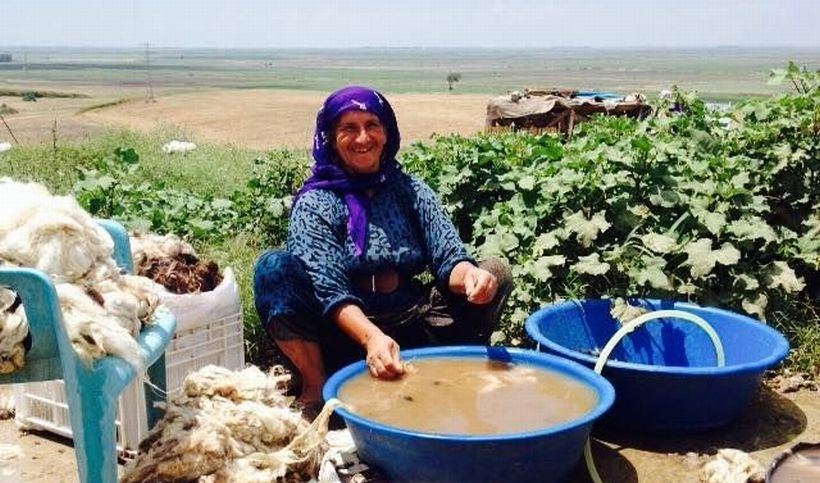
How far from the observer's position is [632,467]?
3293 mm

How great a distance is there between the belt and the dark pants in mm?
101

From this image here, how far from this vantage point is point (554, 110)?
1376 cm

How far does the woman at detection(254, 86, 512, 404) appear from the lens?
11.3 ft

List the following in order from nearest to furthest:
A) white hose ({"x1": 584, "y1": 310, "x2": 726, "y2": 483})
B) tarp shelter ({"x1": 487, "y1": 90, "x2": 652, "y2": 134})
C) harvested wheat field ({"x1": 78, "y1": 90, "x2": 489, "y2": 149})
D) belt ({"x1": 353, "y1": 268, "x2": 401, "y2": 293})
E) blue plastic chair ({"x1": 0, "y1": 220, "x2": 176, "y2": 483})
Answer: blue plastic chair ({"x1": 0, "y1": 220, "x2": 176, "y2": 483})
white hose ({"x1": 584, "y1": 310, "x2": 726, "y2": 483})
belt ({"x1": 353, "y1": 268, "x2": 401, "y2": 293})
tarp shelter ({"x1": 487, "y1": 90, "x2": 652, "y2": 134})
harvested wheat field ({"x1": 78, "y1": 90, "x2": 489, "y2": 149})

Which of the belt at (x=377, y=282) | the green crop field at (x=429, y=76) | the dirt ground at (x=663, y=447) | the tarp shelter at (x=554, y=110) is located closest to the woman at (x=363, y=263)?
the belt at (x=377, y=282)

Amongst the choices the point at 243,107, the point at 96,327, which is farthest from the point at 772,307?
the point at 243,107

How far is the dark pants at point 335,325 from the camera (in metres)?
3.43

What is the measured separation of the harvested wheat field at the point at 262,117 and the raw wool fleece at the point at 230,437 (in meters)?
16.2

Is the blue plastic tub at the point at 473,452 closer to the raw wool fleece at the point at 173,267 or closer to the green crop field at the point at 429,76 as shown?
the raw wool fleece at the point at 173,267

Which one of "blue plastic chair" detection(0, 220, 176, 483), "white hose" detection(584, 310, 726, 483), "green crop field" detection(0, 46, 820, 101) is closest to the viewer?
"blue plastic chair" detection(0, 220, 176, 483)

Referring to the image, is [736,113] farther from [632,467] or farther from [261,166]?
[261,166]

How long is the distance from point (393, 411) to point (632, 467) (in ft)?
3.14

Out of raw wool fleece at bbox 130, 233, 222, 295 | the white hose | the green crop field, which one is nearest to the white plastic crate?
raw wool fleece at bbox 130, 233, 222, 295

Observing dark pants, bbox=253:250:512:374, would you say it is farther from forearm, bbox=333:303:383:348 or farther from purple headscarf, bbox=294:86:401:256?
purple headscarf, bbox=294:86:401:256
